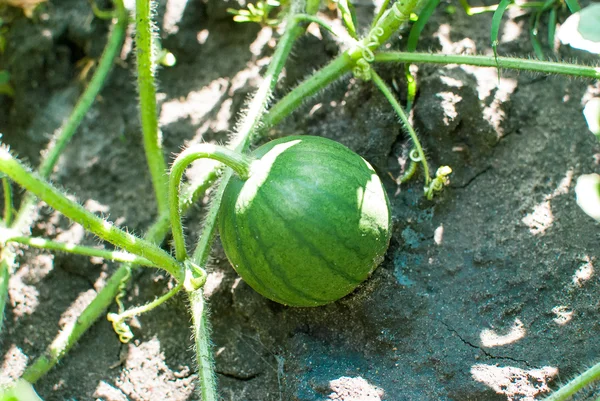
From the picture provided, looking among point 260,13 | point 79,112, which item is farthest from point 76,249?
point 260,13

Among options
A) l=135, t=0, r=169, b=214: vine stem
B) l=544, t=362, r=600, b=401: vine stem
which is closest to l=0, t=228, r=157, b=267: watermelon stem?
l=135, t=0, r=169, b=214: vine stem

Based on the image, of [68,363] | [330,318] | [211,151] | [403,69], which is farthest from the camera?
[403,69]

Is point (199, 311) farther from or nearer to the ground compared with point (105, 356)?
farther from the ground

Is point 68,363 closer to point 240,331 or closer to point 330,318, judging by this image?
point 240,331

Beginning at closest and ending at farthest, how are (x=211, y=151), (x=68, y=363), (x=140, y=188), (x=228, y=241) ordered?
(x=211, y=151) < (x=228, y=241) < (x=68, y=363) < (x=140, y=188)

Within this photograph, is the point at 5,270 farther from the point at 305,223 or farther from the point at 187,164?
the point at 305,223

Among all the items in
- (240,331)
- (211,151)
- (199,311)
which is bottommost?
(240,331)

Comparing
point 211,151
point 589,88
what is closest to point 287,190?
point 211,151
